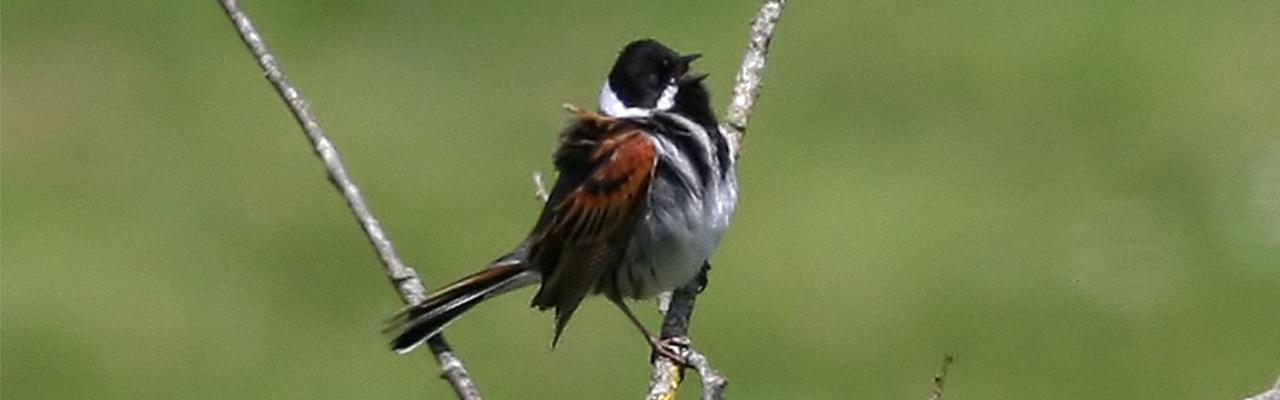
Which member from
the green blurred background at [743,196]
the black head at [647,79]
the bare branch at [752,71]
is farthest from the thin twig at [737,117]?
the green blurred background at [743,196]

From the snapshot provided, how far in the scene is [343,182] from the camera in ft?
12.6

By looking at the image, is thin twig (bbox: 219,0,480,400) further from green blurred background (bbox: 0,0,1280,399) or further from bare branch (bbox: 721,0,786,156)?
green blurred background (bbox: 0,0,1280,399)

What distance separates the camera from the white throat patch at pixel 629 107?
5122 mm

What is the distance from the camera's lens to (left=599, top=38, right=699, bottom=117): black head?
5.16 meters

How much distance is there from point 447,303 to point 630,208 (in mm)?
484

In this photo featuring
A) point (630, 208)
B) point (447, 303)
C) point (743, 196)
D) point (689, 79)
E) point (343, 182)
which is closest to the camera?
point (343, 182)

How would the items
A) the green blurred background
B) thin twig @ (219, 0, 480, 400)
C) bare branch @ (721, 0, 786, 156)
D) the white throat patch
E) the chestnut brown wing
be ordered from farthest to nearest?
1. the green blurred background
2. the white throat patch
3. the chestnut brown wing
4. bare branch @ (721, 0, 786, 156)
5. thin twig @ (219, 0, 480, 400)

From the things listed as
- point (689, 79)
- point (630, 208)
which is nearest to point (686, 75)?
point (689, 79)

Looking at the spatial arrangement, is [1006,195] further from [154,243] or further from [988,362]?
[154,243]

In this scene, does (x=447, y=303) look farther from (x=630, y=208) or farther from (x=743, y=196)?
(x=743, y=196)

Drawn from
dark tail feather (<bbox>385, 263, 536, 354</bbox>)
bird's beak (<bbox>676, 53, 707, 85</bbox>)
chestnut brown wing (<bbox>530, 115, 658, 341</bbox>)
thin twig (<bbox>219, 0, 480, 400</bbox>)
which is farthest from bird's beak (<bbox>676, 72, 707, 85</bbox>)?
thin twig (<bbox>219, 0, 480, 400</bbox>)

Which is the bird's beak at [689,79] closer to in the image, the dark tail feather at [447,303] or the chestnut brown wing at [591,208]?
the chestnut brown wing at [591,208]

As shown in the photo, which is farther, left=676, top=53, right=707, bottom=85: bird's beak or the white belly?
left=676, top=53, right=707, bottom=85: bird's beak

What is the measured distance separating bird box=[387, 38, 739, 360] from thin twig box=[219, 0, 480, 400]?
0.95 metres
